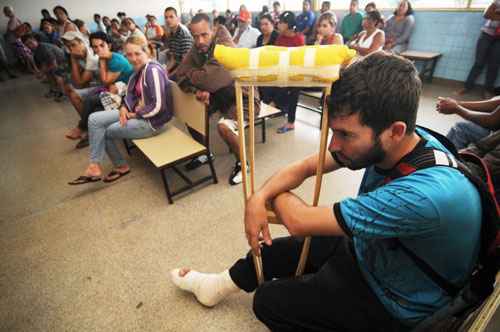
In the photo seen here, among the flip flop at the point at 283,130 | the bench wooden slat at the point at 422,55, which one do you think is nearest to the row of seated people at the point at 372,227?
the flip flop at the point at 283,130

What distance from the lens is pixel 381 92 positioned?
63cm

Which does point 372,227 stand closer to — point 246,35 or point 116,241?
point 116,241

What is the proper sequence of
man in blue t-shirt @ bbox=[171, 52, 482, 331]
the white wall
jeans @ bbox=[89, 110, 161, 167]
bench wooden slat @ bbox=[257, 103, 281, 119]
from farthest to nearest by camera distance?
the white wall
bench wooden slat @ bbox=[257, 103, 281, 119]
jeans @ bbox=[89, 110, 161, 167]
man in blue t-shirt @ bbox=[171, 52, 482, 331]

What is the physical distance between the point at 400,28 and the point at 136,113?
177 inches

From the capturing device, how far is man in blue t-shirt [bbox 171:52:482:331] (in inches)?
23.4

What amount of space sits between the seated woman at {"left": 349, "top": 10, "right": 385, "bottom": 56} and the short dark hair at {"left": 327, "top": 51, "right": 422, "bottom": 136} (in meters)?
3.06

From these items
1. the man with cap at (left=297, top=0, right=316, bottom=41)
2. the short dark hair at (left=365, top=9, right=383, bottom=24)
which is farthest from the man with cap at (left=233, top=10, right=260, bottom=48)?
the short dark hair at (left=365, top=9, right=383, bottom=24)

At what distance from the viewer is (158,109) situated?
2135mm

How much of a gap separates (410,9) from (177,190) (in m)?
→ 4.71

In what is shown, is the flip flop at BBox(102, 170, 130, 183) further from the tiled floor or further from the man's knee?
the man's knee

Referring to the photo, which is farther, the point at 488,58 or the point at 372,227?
the point at 488,58

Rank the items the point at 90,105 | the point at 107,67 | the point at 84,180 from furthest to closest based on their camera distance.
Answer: the point at 90,105
the point at 107,67
the point at 84,180

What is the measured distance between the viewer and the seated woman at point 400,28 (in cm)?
421

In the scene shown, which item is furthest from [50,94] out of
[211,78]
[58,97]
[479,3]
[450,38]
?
[479,3]
